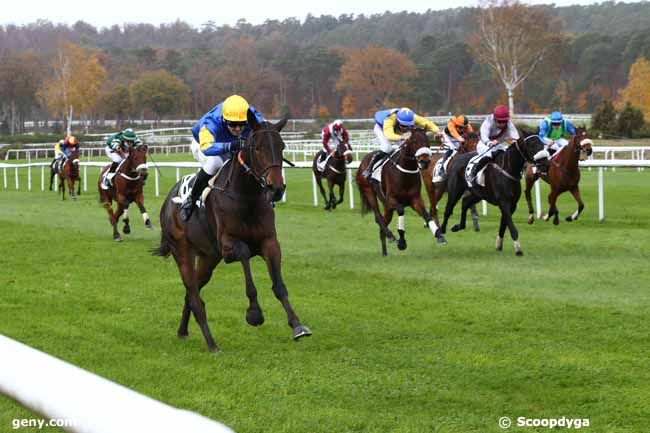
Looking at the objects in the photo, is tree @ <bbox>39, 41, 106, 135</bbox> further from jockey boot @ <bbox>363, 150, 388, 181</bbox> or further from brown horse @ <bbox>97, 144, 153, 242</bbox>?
jockey boot @ <bbox>363, 150, 388, 181</bbox>

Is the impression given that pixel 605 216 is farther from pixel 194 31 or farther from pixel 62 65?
pixel 194 31

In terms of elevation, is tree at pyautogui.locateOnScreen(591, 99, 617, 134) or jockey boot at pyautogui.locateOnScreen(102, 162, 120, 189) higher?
tree at pyautogui.locateOnScreen(591, 99, 617, 134)

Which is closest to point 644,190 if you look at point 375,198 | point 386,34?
point 375,198

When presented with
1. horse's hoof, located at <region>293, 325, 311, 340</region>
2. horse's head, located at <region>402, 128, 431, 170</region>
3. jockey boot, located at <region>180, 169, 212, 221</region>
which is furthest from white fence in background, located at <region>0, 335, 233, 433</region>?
horse's head, located at <region>402, 128, 431, 170</region>

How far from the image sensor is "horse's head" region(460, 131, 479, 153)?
55.1 ft

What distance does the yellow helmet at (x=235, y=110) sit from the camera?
6.91 meters

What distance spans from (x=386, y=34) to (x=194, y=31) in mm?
48393

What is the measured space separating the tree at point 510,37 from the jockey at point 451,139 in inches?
2037

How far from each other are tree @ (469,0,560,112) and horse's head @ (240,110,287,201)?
206 ft

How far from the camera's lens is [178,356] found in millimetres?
6699

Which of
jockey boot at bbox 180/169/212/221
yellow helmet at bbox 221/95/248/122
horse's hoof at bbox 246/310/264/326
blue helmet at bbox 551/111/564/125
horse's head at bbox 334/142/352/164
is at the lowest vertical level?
horse's hoof at bbox 246/310/264/326

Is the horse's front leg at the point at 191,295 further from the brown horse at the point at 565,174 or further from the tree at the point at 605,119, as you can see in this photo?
the tree at the point at 605,119

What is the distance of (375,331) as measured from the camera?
7430 mm

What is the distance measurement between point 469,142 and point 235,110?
415 inches
